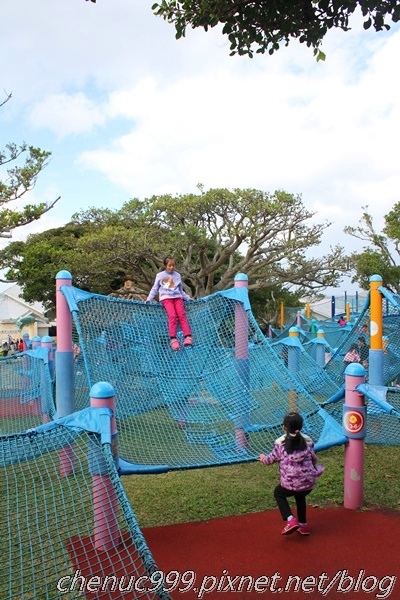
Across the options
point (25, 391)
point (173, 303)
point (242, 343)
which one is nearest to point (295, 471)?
point (242, 343)

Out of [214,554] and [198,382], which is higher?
[198,382]

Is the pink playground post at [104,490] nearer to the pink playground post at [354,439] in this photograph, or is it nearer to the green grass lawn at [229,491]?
the green grass lawn at [229,491]

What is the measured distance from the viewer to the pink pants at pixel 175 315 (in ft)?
17.1

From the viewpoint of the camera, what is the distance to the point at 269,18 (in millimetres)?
4297

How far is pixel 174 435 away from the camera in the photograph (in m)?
4.49

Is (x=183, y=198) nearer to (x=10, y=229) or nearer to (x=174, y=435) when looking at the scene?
(x=10, y=229)

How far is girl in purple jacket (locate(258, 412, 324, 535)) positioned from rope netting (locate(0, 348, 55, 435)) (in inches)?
125

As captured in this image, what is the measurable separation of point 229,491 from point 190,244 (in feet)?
46.6

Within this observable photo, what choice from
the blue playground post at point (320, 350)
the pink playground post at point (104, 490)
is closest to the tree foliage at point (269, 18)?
the pink playground post at point (104, 490)

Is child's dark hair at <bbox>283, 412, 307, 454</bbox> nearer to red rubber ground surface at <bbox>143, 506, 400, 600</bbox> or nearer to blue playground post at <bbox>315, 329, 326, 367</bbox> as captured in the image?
red rubber ground surface at <bbox>143, 506, 400, 600</bbox>

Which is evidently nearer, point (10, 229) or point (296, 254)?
point (10, 229)

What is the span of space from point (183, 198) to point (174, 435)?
14.5 metres

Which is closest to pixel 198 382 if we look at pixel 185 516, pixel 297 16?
pixel 185 516

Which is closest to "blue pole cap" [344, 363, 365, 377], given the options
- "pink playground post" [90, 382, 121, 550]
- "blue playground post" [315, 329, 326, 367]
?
"pink playground post" [90, 382, 121, 550]
